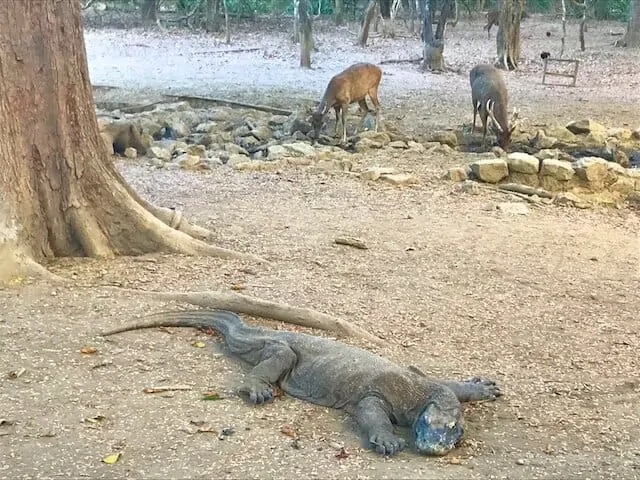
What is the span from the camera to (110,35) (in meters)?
25.5

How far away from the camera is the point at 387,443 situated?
321cm

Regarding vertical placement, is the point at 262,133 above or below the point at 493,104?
below

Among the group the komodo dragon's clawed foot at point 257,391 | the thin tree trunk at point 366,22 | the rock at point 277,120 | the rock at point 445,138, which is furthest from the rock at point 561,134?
the thin tree trunk at point 366,22

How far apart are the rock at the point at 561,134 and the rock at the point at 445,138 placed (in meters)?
1.22

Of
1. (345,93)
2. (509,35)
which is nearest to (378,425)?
(345,93)

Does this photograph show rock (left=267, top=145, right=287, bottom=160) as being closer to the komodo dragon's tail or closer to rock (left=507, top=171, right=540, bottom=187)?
rock (left=507, top=171, right=540, bottom=187)

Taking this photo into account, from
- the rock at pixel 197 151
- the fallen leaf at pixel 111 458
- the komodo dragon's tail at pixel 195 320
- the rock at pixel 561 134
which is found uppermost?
the fallen leaf at pixel 111 458

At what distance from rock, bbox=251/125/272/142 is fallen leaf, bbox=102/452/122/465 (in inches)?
326

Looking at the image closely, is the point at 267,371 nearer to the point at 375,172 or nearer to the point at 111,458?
the point at 111,458

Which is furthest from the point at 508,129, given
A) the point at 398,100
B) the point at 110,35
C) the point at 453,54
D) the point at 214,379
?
the point at 110,35

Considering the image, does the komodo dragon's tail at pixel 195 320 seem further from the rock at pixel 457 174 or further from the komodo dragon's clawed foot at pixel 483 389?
the rock at pixel 457 174

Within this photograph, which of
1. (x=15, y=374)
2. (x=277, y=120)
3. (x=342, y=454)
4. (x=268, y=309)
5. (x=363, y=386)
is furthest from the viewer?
(x=277, y=120)

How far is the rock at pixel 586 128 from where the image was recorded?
11363mm

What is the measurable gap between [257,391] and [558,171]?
5914mm
